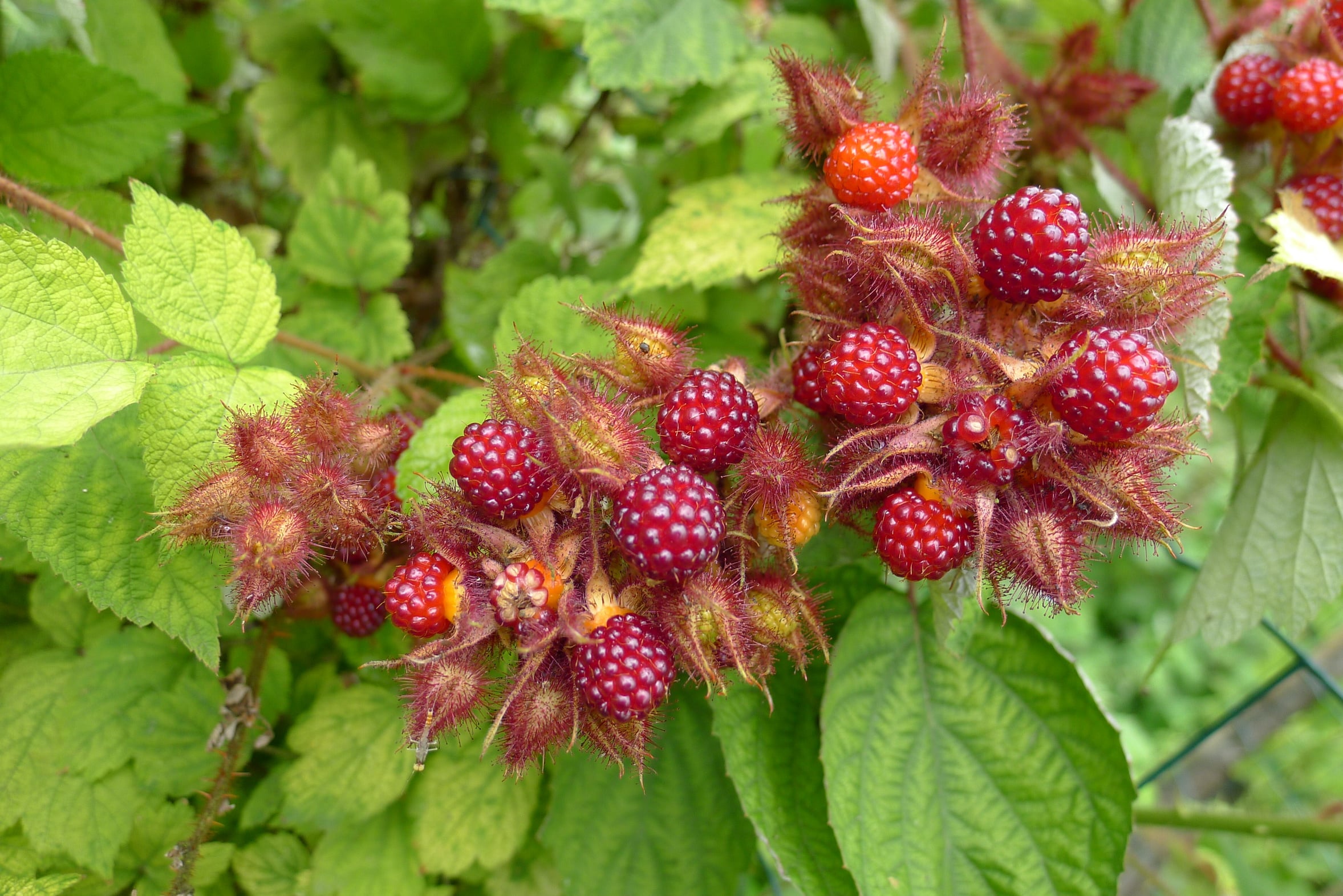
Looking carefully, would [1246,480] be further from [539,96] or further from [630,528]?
[539,96]

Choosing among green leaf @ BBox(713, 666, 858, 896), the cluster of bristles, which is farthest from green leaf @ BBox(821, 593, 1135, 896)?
the cluster of bristles

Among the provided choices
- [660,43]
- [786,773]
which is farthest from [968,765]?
[660,43]

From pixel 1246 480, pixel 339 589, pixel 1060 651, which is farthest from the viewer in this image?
pixel 1246 480

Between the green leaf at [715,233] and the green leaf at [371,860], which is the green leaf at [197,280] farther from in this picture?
the green leaf at [371,860]

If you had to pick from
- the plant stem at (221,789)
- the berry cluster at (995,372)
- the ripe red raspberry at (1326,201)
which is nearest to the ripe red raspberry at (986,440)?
the berry cluster at (995,372)

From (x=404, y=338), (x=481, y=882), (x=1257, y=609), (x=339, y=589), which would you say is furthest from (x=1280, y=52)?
(x=481, y=882)

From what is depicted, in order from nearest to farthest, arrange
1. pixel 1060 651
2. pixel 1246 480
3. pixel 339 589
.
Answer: pixel 339 589 → pixel 1060 651 → pixel 1246 480

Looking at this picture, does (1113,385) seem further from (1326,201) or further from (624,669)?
(1326,201)
